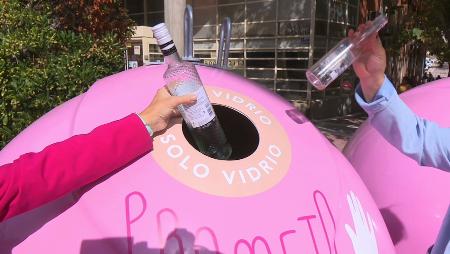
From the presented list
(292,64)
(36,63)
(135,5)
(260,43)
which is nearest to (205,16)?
(260,43)

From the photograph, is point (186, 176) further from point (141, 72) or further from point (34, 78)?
point (34, 78)

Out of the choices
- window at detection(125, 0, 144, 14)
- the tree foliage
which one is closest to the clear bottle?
the tree foliage

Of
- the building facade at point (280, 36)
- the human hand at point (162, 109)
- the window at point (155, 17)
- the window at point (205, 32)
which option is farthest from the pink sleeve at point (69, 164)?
the window at point (155, 17)

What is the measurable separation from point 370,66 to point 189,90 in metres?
0.67

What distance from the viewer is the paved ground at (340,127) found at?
10.3m

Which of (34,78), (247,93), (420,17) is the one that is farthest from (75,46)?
(420,17)

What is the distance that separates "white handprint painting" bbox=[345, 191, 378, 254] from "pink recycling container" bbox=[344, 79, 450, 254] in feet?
1.79

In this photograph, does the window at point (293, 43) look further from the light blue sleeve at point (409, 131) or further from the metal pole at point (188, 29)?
the light blue sleeve at point (409, 131)

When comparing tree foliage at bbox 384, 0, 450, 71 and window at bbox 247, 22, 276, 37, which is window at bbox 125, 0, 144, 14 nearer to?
window at bbox 247, 22, 276, 37

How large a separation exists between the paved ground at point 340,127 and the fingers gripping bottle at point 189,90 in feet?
26.5

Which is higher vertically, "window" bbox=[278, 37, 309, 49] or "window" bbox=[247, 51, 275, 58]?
"window" bbox=[278, 37, 309, 49]

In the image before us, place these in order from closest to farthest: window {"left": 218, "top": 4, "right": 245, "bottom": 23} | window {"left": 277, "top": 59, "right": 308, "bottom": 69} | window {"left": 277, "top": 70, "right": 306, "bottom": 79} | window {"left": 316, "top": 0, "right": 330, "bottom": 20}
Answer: window {"left": 316, "top": 0, "right": 330, "bottom": 20} < window {"left": 277, "top": 59, "right": 308, "bottom": 69} < window {"left": 277, "top": 70, "right": 306, "bottom": 79} < window {"left": 218, "top": 4, "right": 245, "bottom": 23}

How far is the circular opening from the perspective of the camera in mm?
1888

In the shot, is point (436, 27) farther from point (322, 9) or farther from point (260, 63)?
point (260, 63)
